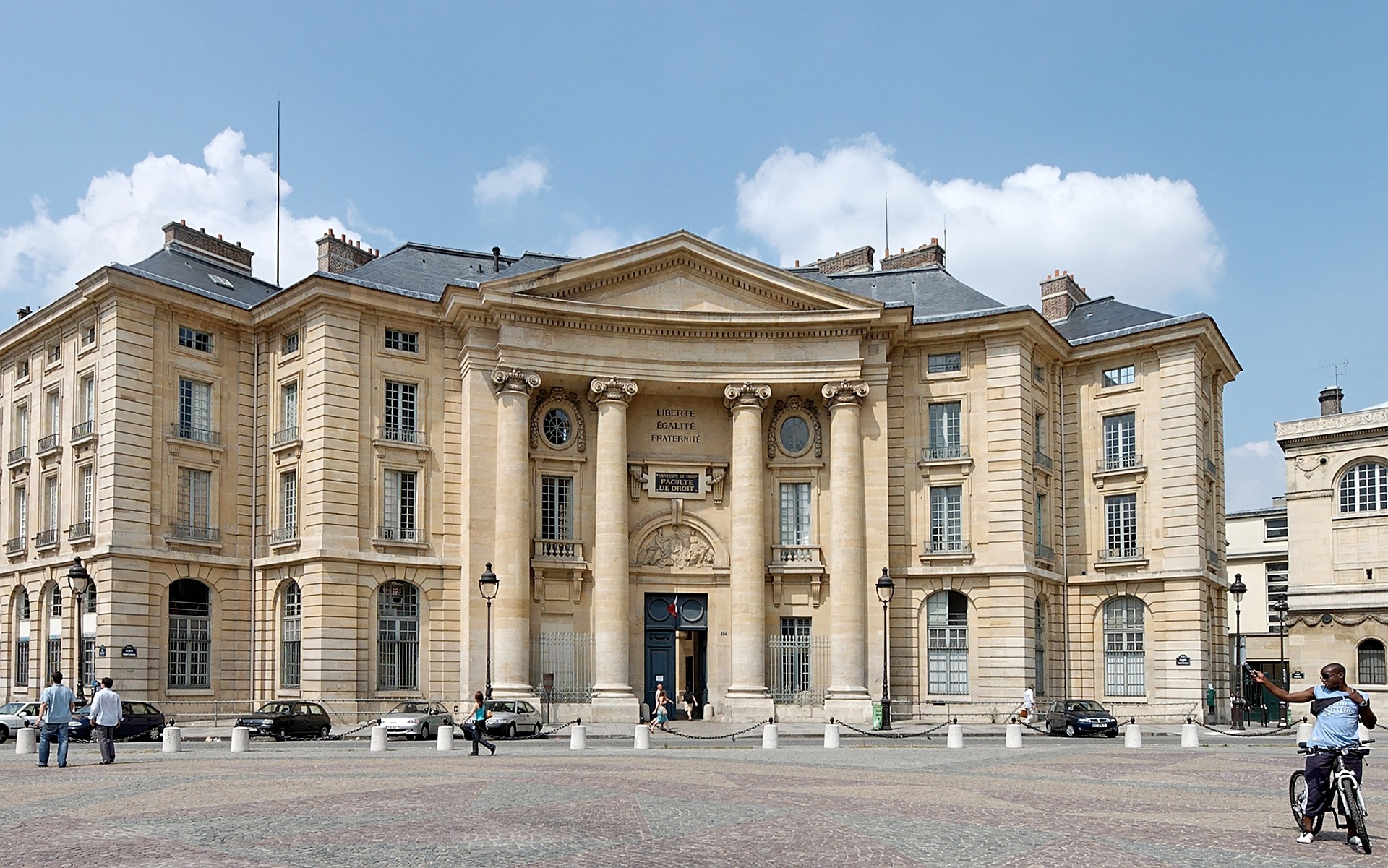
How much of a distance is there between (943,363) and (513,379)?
14788 millimetres

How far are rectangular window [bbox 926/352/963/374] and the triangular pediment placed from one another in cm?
377

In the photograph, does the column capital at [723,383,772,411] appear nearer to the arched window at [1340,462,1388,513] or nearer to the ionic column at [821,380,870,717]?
the ionic column at [821,380,870,717]

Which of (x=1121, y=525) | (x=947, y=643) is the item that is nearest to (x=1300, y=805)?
(x=947, y=643)

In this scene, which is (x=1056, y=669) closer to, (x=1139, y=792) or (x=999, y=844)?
(x=1139, y=792)

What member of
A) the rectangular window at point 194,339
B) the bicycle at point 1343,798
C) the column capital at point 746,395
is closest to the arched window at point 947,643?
the column capital at point 746,395

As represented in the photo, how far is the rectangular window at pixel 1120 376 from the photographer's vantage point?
1938 inches

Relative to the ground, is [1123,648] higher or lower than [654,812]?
lower

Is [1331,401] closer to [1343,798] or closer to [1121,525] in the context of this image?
[1121,525]

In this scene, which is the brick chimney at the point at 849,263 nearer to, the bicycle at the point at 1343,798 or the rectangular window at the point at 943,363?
the rectangular window at the point at 943,363

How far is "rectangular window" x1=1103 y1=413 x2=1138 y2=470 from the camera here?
160 ft

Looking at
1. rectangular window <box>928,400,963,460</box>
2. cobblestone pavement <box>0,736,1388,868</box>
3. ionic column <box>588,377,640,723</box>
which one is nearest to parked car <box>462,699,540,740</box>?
ionic column <box>588,377,640,723</box>

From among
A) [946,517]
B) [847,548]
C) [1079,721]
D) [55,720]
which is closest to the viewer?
[55,720]

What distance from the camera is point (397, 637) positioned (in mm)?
43531

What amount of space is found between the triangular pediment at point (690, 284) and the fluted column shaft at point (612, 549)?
118 inches
